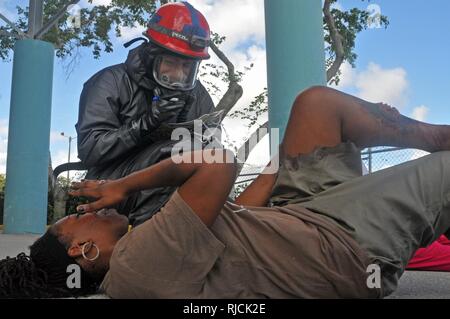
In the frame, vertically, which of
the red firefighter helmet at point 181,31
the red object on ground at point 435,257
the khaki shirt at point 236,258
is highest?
the red firefighter helmet at point 181,31

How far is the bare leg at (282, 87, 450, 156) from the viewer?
1704 millimetres

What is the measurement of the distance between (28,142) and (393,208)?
656cm

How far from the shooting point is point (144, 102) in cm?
240

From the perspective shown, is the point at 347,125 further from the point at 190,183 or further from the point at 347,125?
the point at 190,183

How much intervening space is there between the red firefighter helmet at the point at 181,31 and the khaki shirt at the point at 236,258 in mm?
998

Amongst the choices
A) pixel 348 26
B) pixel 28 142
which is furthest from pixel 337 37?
pixel 28 142

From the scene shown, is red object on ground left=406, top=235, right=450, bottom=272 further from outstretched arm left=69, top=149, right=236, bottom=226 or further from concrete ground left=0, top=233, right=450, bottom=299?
outstretched arm left=69, top=149, right=236, bottom=226

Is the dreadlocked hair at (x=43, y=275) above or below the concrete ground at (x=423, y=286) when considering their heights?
above

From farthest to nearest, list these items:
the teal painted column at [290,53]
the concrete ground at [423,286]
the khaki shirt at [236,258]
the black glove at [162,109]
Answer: the teal painted column at [290,53], the black glove at [162,109], the concrete ground at [423,286], the khaki shirt at [236,258]

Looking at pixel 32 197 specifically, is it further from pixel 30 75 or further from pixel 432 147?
pixel 432 147

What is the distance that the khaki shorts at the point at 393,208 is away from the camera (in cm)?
154

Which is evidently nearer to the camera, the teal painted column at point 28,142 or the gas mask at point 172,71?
the gas mask at point 172,71

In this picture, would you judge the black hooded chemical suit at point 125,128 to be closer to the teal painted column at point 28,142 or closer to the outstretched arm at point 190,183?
the outstretched arm at point 190,183

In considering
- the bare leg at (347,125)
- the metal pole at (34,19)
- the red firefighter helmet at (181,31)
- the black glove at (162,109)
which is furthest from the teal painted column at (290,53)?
the metal pole at (34,19)
